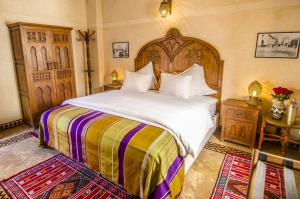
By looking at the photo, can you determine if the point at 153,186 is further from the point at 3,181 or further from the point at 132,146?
the point at 3,181

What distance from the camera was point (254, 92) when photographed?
2.71 meters

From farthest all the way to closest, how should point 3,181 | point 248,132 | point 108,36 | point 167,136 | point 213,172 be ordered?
point 108,36 → point 248,132 → point 213,172 → point 3,181 → point 167,136

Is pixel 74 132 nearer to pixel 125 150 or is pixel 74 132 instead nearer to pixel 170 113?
pixel 125 150

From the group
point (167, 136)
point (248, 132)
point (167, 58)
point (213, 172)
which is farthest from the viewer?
point (167, 58)

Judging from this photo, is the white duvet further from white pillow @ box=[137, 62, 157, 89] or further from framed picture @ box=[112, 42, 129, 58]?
framed picture @ box=[112, 42, 129, 58]

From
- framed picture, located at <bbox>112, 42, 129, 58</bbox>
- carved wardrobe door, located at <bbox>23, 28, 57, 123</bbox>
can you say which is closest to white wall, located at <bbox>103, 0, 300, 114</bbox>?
framed picture, located at <bbox>112, 42, 129, 58</bbox>

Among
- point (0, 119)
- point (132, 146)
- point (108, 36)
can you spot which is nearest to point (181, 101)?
point (132, 146)

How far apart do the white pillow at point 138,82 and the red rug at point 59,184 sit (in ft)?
5.79

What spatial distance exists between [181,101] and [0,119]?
332 cm

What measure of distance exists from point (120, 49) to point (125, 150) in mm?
3127

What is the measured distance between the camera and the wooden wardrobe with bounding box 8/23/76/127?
10.3ft

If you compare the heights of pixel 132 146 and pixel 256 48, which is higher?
pixel 256 48

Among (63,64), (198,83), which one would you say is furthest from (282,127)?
(63,64)

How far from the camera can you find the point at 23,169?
2193 mm
